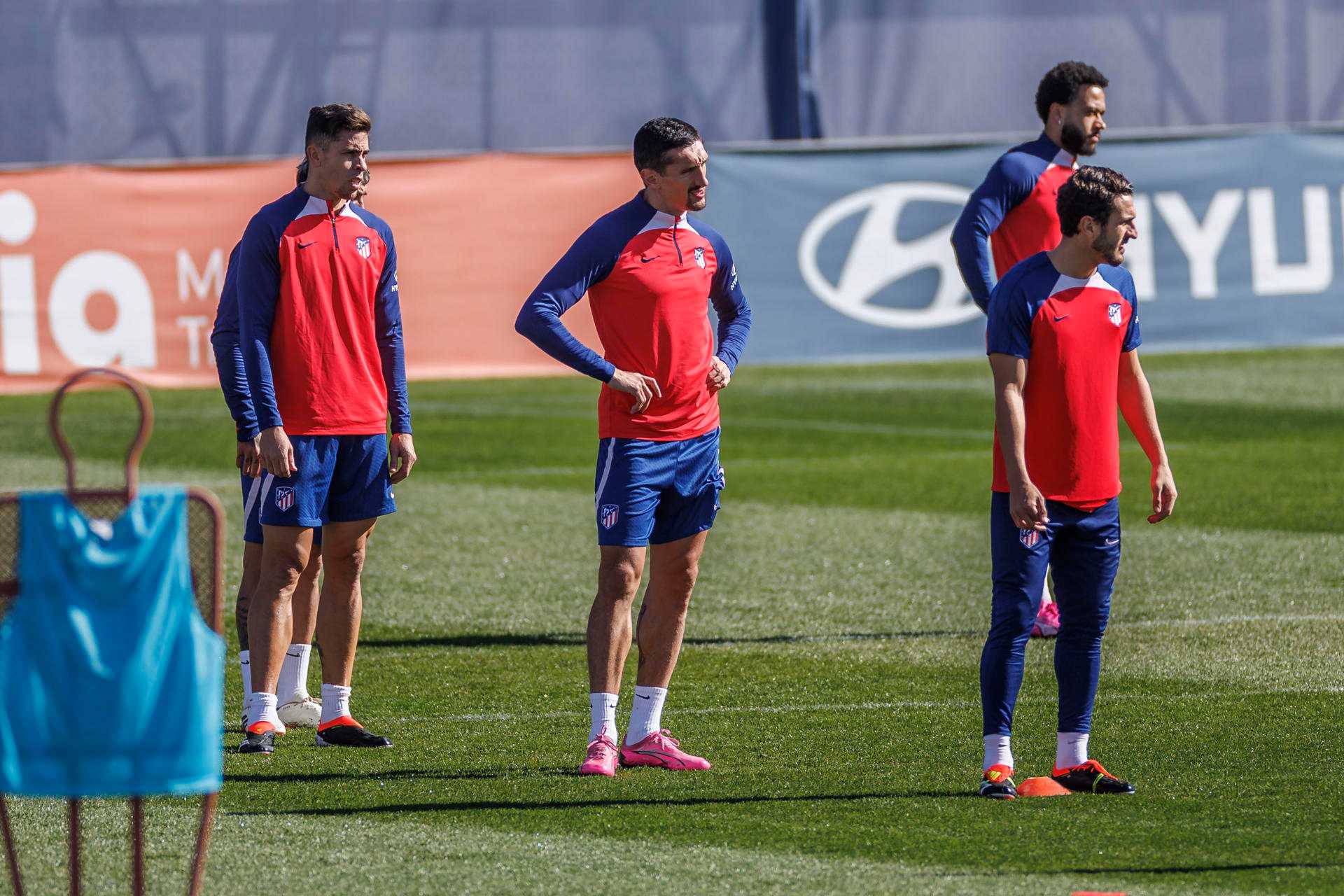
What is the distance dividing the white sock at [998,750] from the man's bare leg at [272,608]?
236 centimetres

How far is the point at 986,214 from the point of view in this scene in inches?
372

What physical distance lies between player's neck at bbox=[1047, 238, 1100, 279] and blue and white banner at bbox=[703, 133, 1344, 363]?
616 inches

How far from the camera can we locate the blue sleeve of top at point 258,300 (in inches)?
294

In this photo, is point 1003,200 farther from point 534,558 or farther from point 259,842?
point 259,842

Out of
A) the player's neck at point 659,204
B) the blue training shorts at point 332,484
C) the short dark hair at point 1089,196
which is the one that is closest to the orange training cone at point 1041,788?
the short dark hair at point 1089,196

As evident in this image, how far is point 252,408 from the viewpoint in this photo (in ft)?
24.6

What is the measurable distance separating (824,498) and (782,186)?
27.9 feet

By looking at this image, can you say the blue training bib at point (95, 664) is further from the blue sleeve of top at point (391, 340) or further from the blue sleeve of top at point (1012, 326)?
the blue sleeve of top at point (391, 340)

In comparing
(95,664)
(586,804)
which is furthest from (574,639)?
(95,664)

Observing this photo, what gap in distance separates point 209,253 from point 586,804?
1542 centimetres

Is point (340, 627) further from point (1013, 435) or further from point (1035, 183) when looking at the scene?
point (1035, 183)

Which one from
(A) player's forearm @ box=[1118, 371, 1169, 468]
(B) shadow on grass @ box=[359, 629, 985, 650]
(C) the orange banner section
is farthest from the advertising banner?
(A) player's forearm @ box=[1118, 371, 1169, 468]

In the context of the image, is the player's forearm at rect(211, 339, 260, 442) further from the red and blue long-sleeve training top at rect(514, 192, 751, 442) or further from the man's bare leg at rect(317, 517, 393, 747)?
the red and blue long-sleeve training top at rect(514, 192, 751, 442)

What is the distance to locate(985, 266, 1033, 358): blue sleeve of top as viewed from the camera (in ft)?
21.7
